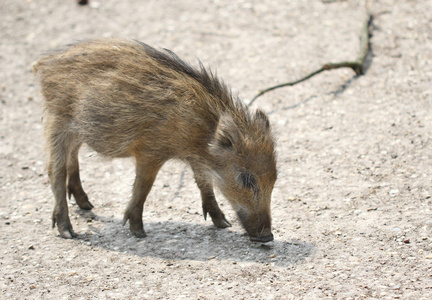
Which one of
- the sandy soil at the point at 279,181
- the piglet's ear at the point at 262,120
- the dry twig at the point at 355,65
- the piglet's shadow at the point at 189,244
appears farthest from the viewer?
the dry twig at the point at 355,65

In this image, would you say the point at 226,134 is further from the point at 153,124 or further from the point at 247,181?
the point at 153,124

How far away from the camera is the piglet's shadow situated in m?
5.36

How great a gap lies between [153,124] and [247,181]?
1172mm

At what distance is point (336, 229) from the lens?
18.5 feet

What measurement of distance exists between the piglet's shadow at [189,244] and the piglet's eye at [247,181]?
26.1 inches

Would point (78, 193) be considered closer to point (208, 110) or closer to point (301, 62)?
point (208, 110)

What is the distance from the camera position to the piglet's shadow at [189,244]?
211 inches

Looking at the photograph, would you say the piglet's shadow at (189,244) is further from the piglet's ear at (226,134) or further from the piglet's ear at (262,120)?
the piglet's ear at (262,120)

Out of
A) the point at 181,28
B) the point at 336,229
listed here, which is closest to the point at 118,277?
the point at 336,229

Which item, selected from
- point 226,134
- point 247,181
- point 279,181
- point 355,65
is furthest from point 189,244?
point 355,65

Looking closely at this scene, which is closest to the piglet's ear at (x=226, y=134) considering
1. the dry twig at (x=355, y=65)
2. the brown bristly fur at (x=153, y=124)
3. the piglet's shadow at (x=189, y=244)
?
the brown bristly fur at (x=153, y=124)

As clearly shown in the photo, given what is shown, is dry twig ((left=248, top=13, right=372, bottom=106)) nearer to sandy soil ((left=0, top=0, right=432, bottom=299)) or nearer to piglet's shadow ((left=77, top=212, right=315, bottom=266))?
sandy soil ((left=0, top=0, right=432, bottom=299))

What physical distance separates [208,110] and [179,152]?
1.77 ft

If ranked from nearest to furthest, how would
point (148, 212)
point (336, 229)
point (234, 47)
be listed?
point (336, 229) < point (148, 212) < point (234, 47)
